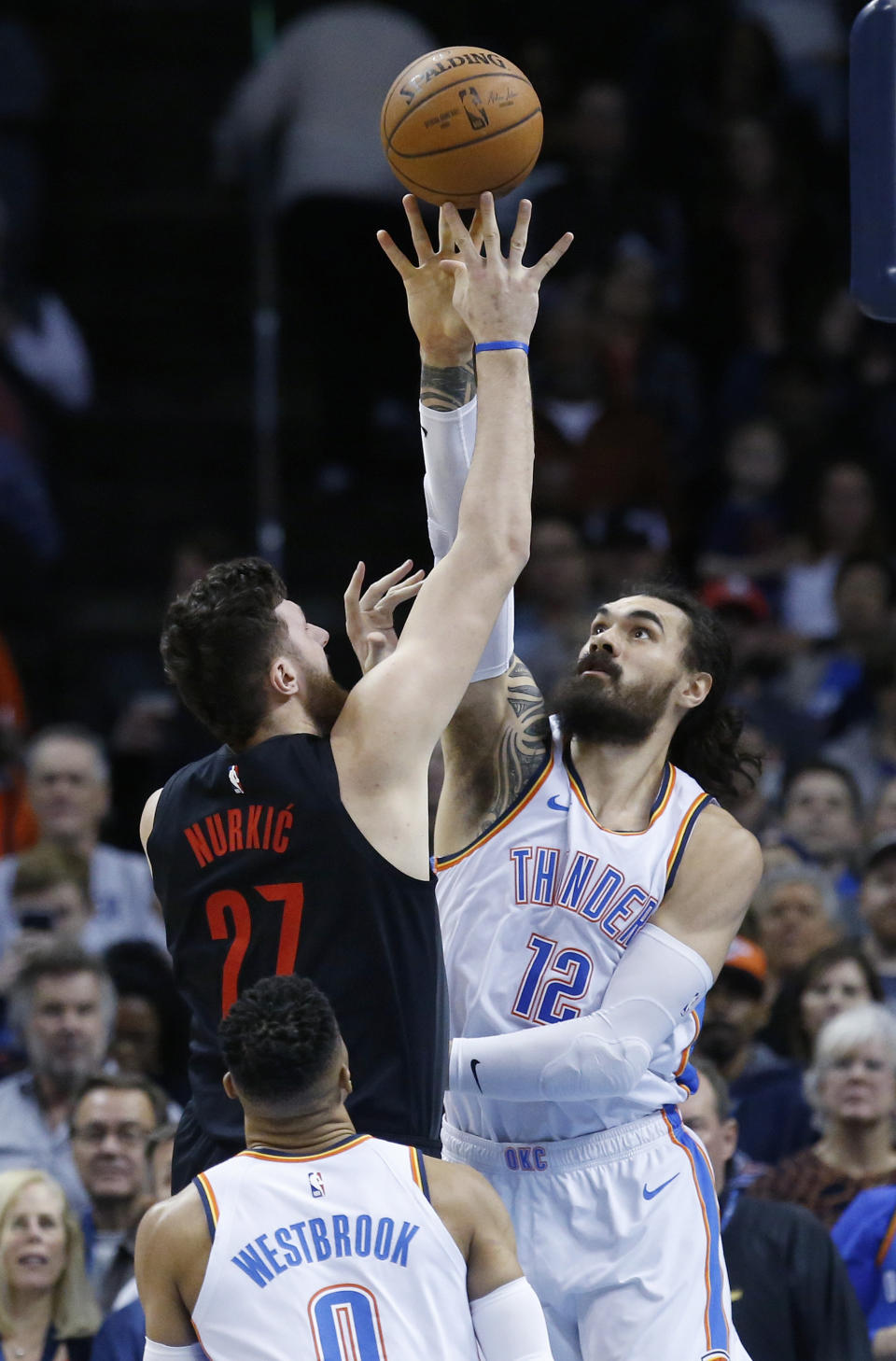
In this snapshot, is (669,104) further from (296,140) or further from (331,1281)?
(331,1281)

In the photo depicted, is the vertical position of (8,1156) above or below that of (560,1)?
below

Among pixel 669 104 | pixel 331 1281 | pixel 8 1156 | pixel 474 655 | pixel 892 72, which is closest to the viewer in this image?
pixel 331 1281

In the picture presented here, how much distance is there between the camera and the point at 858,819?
860 centimetres

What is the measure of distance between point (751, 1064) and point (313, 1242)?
3982 millimetres

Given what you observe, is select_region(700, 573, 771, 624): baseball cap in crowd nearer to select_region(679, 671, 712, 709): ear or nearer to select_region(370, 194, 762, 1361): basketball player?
select_region(679, 671, 712, 709): ear

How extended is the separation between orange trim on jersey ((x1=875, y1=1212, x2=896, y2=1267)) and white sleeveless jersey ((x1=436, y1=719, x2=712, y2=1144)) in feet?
5.86

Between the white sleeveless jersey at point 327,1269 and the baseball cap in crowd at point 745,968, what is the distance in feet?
12.5

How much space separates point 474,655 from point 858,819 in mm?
4982

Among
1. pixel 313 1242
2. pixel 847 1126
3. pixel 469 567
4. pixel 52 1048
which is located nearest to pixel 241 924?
pixel 313 1242

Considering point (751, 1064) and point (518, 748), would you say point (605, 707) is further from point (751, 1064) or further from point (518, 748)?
point (751, 1064)

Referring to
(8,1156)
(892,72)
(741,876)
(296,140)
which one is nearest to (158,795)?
(741,876)

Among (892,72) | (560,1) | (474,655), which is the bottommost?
(474,655)

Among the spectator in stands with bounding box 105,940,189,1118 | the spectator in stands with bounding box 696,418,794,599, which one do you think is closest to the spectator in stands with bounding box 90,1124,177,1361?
the spectator in stands with bounding box 105,940,189,1118

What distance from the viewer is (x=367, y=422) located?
11305 mm
